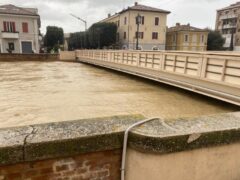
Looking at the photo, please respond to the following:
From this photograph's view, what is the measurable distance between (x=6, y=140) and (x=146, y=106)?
21.0ft

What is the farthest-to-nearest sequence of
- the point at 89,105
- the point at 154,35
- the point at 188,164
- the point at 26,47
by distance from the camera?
the point at 154,35, the point at 26,47, the point at 89,105, the point at 188,164

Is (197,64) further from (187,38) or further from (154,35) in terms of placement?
(187,38)

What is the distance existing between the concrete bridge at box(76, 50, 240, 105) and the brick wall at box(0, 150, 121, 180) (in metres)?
5.66

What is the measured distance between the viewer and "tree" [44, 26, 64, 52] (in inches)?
1759

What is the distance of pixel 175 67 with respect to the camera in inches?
365

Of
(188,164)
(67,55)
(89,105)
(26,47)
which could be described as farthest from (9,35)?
(188,164)

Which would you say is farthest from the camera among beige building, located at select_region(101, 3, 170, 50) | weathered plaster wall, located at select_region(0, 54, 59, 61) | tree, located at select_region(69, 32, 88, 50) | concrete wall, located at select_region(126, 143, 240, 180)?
tree, located at select_region(69, 32, 88, 50)

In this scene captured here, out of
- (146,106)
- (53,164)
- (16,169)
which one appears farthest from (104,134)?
(146,106)

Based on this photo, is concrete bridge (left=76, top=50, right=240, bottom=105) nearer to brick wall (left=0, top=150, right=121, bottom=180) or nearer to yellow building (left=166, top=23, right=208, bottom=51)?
brick wall (left=0, top=150, right=121, bottom=180)

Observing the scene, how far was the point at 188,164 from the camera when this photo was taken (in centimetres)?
182

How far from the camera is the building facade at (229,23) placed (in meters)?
48.5

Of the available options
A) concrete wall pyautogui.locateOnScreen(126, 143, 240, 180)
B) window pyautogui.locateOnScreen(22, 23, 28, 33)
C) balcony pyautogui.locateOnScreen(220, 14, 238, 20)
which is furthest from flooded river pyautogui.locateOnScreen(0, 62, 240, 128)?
balcony pyautogui.locateOnScreen(220, 14, 238, 20)

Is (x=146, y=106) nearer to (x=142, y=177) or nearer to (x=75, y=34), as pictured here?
(x=142, y=177)

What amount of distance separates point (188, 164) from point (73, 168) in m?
0.99
